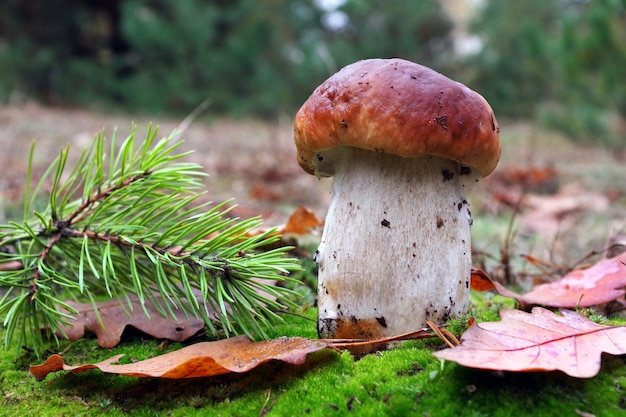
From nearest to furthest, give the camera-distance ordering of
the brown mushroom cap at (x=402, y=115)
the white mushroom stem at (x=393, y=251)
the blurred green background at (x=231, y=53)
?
the brown mushroom cap at (x=402, y=115) → the white mushroom stem at (x=393, y=251) → the blurred green background at (x=231, y=53)

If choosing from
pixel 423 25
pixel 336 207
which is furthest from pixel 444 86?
pixel 423 25

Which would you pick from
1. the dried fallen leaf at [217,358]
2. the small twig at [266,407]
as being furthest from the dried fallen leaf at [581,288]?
the small twig at [266,407]

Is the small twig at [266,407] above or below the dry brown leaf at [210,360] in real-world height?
below

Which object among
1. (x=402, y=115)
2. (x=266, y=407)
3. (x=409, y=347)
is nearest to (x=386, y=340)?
(x=409, y=347)

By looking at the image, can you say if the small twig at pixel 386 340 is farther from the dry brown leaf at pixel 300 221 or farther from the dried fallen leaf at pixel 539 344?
the dry brown leaf at pixel 300 221

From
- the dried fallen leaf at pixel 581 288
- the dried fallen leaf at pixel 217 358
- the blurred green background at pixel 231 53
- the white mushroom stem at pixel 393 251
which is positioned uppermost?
the blurred green background at pixel 231 53

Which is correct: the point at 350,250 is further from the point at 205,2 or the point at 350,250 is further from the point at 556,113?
the point at 205,2

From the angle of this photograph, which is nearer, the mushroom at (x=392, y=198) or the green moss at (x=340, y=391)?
the green moss at (x=340, y=391)
